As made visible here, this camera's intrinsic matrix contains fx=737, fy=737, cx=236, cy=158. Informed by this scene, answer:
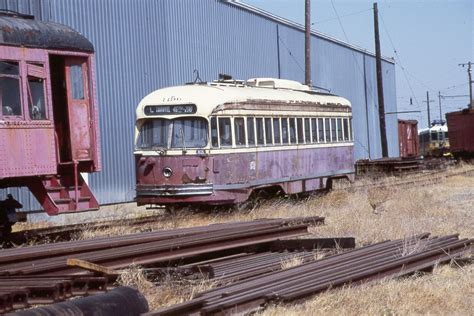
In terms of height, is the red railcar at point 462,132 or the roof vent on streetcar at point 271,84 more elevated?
the roof vent on streetcar at point 271,84

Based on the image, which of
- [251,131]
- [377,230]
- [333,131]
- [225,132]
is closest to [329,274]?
[377,230]

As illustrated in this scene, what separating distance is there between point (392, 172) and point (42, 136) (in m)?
23.4

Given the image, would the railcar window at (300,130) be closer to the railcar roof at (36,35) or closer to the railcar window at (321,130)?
the railcar window at (321,130)

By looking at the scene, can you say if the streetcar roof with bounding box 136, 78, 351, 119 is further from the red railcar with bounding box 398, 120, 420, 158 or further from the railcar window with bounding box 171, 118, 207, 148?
the red railcar with bounding box 398, 120, 420, 158

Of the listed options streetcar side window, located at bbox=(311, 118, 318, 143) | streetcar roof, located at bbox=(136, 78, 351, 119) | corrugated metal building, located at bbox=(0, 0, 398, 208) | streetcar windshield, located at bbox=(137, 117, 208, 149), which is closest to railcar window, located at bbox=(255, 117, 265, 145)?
streetcar roof, located at bbox=(136, 78, 351, 119)

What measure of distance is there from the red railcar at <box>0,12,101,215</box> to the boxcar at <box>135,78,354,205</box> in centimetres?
308

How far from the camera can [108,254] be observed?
8266 millimetres

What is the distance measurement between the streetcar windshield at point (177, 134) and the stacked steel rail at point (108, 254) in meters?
4.69

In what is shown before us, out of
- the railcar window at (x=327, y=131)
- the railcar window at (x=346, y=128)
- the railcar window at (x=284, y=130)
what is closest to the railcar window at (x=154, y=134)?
the railcar window at (x=284, y=130)

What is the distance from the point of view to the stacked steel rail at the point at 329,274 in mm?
6193

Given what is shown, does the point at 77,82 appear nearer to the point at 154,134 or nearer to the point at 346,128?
the point at 154,134

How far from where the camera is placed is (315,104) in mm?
20438

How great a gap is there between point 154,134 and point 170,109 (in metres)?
0.66

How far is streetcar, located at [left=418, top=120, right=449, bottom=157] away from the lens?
2229 inches
